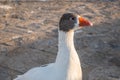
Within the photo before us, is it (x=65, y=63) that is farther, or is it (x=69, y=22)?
(x=69, y=22)

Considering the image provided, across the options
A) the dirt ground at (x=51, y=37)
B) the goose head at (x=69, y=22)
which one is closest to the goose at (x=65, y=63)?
the goose head at (x=69, y=22)

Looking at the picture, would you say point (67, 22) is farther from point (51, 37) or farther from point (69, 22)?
point (51, 37)

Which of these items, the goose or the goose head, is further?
the goose head

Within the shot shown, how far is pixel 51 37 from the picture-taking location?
6.61m

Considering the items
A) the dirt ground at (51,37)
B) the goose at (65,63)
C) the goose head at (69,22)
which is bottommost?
the dirt ground at (51,37)

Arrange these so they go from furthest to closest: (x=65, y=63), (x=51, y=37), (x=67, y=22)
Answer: (x=51, y=37) → (x=67, y=22) → (x=65, y=63)

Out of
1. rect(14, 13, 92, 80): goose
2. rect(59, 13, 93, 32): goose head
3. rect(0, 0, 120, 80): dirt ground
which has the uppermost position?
rect(59, 13, 93, 32): goose head

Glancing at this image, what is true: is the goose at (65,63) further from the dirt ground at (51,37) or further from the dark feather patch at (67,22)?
the dirt ground at (51,37)

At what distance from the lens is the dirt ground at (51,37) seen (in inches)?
222

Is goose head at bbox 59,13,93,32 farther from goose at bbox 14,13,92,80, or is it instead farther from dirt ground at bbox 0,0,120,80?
dirt ground at bbox 0,0,120,80

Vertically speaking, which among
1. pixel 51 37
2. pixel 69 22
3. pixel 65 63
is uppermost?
pixel 69 22

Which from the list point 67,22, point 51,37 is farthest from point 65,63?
point 51,37

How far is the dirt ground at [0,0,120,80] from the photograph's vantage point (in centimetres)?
564

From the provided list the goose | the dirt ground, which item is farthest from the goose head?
the dirt ground
